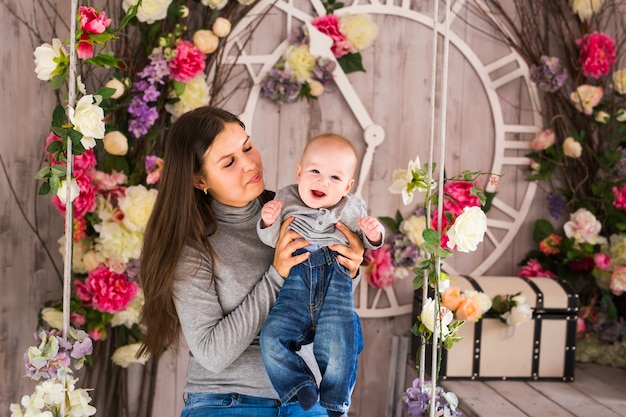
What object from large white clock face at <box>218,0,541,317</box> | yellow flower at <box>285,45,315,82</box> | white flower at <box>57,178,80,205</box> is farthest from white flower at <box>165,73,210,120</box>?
white flower at <box>57,178,80,205</box>

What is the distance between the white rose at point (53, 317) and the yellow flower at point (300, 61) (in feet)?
3.88

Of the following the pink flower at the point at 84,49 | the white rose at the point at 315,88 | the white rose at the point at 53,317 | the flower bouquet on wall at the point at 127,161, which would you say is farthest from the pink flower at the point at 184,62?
the pink flower at the point at 84,49

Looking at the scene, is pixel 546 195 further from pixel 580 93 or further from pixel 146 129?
pixel 146 129

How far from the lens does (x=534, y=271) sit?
289 centimetres

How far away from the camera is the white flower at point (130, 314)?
248 cm

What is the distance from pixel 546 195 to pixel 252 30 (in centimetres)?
133

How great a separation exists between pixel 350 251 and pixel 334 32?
4.17ft

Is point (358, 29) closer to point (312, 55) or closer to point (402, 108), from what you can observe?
point (312, 55)

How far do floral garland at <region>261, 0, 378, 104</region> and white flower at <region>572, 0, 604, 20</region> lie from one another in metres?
0.79

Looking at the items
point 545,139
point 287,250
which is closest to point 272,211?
point 287,250

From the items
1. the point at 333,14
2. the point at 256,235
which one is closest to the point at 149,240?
the point at 256,235

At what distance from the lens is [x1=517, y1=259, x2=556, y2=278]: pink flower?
2.89 m

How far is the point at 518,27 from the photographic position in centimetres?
288

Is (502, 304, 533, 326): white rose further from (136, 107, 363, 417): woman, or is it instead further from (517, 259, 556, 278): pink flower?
(136, 107, 363, 417): woman
